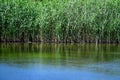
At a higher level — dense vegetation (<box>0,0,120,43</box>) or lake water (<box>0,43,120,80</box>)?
dense vegetation (<box>0,0,120,43</box>)

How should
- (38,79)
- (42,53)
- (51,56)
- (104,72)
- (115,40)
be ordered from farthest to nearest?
(115,40) < (42,53) < (51,56) < (104,72) < (38,79)

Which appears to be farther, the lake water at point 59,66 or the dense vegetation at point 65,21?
the dense vegetation at point 65,21

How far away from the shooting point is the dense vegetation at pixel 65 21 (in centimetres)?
3825

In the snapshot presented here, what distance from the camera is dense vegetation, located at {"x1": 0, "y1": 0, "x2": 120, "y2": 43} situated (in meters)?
38.2

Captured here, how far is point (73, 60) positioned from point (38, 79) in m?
7.11

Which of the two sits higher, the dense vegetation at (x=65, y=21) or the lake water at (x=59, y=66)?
the dense vegetation at (x=65, y=21)

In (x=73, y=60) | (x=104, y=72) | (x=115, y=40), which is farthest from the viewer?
(x=115, y=40)

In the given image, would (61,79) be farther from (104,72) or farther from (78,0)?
(78,0)

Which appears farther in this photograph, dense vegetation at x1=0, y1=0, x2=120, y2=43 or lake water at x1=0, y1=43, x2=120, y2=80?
dense vegetation at x1=0, y1=0, x2=120, y2=43

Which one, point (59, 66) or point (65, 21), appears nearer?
point (59, 66)

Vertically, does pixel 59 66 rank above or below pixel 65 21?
below

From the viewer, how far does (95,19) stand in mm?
38688

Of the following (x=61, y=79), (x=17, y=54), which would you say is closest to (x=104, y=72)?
(x=61, y=79)

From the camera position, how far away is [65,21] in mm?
38812
